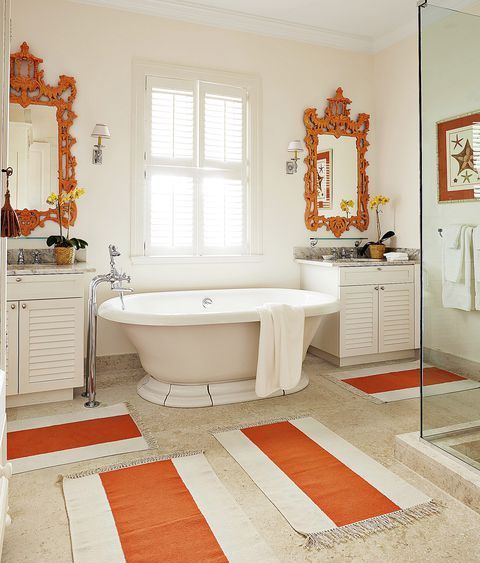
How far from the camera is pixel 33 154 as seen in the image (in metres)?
3.60

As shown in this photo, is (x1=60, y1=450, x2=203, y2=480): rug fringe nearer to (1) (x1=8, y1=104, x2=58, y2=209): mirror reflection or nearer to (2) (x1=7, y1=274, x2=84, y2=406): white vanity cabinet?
(2) (x1=7, y1=274, x2=84, y2=406): white vanity cabinet

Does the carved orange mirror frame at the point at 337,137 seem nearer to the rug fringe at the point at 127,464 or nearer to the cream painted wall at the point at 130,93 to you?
the cream painted wall at the point at 130,93

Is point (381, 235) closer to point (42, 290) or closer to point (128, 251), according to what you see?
point (128, 251)

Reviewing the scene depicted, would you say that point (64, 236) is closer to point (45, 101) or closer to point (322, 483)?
point (45, 101)

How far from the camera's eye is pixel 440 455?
2184mm

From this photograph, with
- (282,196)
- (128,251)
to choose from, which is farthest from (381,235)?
(128,251)

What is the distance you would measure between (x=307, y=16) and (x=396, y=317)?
268 cm

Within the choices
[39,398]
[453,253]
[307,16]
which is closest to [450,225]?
[453,253]

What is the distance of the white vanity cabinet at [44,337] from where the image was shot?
305cm

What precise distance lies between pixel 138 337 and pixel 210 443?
87 cm

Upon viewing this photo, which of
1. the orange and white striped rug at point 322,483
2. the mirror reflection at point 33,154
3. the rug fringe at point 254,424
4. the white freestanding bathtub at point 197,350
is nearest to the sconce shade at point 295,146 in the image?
the white freestanding bathtub at point 197,350

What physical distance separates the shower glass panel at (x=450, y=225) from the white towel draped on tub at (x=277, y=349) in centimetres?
96

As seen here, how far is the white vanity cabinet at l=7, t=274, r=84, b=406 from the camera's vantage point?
10.0 ft

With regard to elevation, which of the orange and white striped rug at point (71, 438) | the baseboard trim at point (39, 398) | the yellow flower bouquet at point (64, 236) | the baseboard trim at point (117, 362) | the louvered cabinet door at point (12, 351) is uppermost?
the yellow flower bouquet at point (64, 236)
